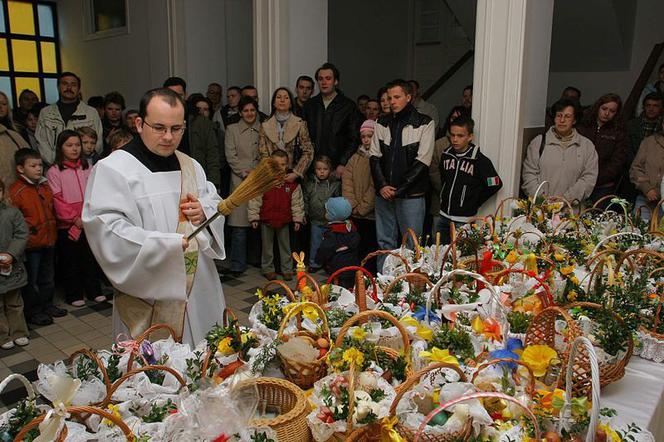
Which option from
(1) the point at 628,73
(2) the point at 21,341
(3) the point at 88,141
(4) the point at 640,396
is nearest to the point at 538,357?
(4) the point at 640,396

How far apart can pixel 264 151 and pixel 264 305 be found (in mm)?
3786

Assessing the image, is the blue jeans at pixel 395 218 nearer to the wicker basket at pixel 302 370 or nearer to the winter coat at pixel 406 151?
the winter coat at pixel 406 151

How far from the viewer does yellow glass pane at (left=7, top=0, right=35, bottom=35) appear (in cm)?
971

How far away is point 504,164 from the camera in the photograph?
470cm

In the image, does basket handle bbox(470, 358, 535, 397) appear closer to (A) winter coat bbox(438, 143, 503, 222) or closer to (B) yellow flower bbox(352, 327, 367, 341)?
(B) yellow flower bbox(352, 327, 367, 341)

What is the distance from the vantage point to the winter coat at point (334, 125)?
5688 mm

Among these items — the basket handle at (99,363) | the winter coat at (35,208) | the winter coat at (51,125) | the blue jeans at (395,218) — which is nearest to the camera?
the basket handle at (99,363)

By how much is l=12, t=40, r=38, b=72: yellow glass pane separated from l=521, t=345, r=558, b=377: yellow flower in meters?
10.7

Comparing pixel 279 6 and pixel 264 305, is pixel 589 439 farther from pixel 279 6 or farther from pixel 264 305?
pixel 279 6

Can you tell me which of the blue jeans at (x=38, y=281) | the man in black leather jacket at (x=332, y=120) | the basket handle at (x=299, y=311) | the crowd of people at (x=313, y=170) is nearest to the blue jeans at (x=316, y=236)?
the crowd of people at (x=313, y=170)

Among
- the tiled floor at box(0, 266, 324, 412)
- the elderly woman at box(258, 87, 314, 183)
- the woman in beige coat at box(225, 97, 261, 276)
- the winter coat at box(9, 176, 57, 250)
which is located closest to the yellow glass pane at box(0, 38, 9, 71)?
the woman in beige coat at box(225, 97, 261, 276)

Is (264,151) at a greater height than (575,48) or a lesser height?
lesser

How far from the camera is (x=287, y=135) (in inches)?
221

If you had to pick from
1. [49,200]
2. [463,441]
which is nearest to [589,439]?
[463,441]
